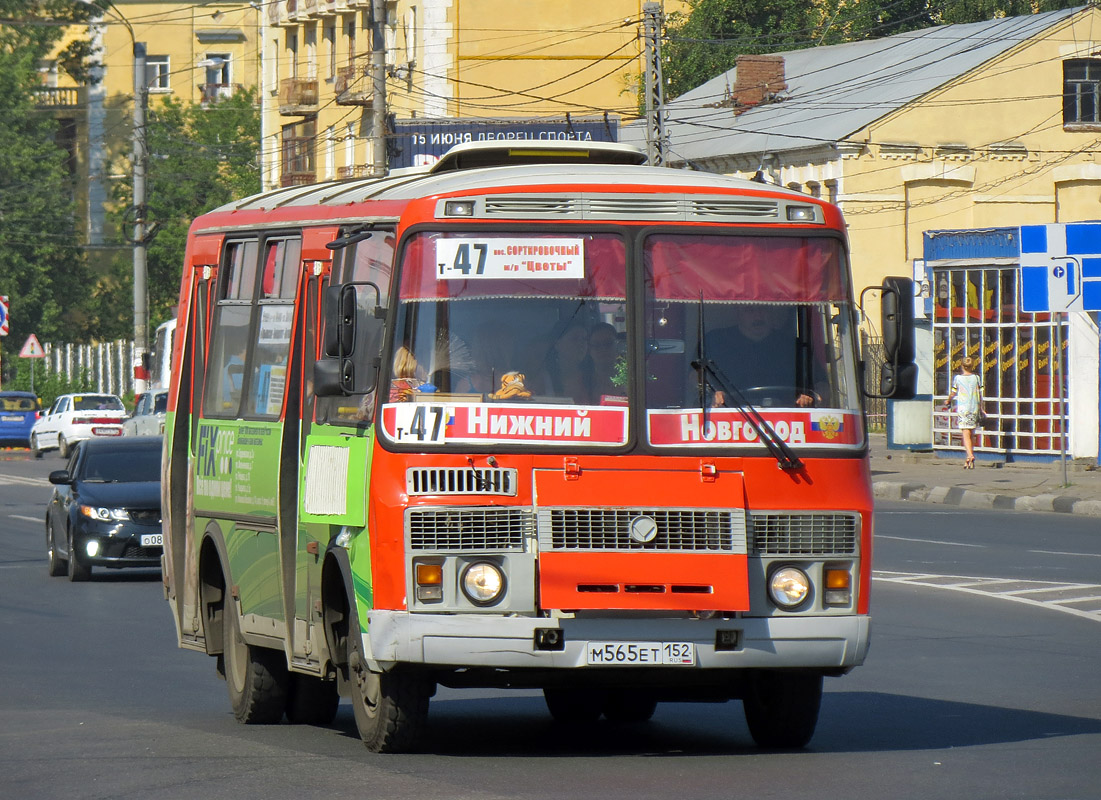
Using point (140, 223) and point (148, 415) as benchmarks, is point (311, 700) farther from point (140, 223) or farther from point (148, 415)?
point (140, 223)

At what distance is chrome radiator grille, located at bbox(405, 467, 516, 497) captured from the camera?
914 cm

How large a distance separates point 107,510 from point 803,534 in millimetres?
13418

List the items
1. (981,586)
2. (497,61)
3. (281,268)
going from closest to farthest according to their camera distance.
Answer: (281,268), (981,586), (497,61)

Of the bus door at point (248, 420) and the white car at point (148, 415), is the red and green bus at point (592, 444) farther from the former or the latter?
the white car at point (148, 415)

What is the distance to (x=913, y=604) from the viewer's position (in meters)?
17.8

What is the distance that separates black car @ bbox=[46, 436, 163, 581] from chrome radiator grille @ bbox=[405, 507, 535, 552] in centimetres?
1218

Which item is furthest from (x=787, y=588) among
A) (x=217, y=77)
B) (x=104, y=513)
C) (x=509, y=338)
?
(x=217, y=77)

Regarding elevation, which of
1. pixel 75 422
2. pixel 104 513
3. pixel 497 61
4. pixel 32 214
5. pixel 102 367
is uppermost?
pixel 497 61

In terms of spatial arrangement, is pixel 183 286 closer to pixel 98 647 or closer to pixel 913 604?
pixel 98 647

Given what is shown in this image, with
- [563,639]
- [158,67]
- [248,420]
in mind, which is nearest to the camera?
[563,639]

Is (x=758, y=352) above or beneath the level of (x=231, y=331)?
beneath

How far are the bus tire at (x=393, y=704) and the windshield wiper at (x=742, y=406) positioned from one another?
1.65 m

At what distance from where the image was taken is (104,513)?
21641mm

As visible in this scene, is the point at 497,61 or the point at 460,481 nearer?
the point at 460,481
